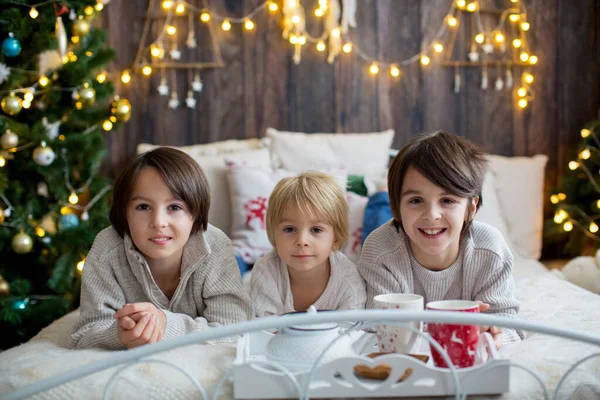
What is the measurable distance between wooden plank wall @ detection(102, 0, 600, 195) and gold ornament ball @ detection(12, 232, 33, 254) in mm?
810

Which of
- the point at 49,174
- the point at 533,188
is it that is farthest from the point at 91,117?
the point at 533,188

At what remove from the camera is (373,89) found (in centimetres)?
343

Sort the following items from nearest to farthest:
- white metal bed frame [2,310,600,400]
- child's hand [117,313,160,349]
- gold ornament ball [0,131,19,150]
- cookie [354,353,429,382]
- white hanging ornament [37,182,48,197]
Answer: white metal bed frame [2,310,600,400] → cookie [354,353,429,382] → child's hand [117,313,160,349] → gold ornament ball [0,131,19,150] → white hanging ornament [37,182,48,197]

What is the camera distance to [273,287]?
1775 millimetres

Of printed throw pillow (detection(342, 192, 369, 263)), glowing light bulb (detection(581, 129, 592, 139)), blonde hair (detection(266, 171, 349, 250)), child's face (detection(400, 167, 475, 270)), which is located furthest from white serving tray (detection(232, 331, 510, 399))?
glowing light bulb (detection(581, 129, 592, 139))

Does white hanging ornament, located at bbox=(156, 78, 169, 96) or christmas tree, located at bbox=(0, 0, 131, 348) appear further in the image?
white hanging ornament, located at bbox=(156, 78, 169, 96)

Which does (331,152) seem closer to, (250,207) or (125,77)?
(250,207)

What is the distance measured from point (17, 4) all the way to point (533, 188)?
2.39m

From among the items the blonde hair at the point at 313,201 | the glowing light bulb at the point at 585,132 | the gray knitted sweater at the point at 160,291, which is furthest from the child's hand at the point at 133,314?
Answer: the glowing light bulb at the point at 585,132

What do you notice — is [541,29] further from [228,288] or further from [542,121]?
[228,288]

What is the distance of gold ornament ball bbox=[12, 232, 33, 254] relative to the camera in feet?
8.78

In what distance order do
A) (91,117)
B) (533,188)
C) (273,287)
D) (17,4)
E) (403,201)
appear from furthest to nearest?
1. (533,188)
2. (91,117)
3. (17,4)
4. (273,287)
5. (403,201)

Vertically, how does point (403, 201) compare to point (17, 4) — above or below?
below

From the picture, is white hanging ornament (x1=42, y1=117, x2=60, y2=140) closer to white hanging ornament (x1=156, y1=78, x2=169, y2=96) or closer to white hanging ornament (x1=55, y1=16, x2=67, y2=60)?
white hanging ornament (x1=55, y1=16, x2=67, y2=60)
